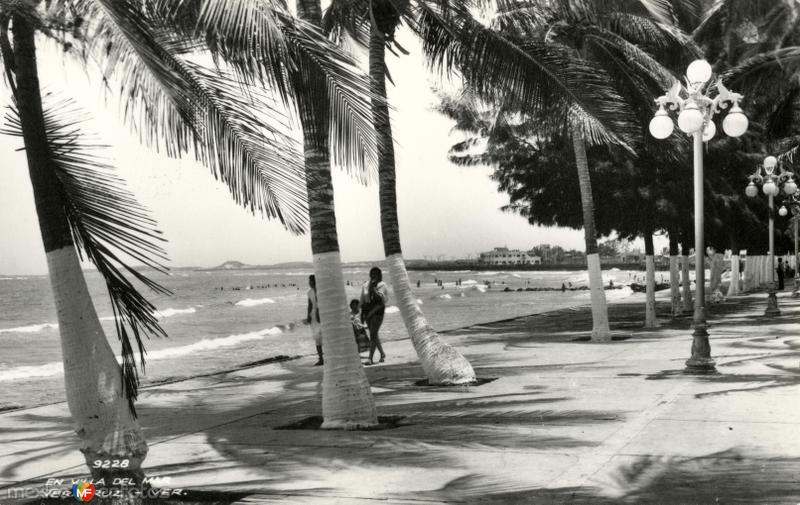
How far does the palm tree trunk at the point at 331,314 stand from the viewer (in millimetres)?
8367

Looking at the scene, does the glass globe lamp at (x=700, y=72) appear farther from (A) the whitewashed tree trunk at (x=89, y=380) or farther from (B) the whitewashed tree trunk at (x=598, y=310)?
(A) the whitewashed tree trunk at (x=89, y=380)

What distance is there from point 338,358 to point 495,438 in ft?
5.78

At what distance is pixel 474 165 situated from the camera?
23344mm

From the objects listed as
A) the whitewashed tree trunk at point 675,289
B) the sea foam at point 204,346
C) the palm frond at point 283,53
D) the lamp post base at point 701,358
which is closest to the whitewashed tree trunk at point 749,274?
the whitewashed tree trunk at point 675,289

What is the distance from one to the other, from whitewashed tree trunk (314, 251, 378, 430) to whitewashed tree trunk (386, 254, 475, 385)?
2987 mm

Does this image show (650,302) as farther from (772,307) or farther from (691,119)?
(691,119)

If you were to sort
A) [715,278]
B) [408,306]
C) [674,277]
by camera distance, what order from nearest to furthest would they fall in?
1. [408,306]
2. [674,277]
3. [715,278]

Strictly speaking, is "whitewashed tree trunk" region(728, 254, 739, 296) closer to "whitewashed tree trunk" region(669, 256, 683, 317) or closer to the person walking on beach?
"whitewashed tree trunk" region(669, 256, 683, 317)

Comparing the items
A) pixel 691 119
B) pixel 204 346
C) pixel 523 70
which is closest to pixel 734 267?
pixel 204 346

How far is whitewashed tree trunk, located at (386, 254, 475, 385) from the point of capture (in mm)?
11398

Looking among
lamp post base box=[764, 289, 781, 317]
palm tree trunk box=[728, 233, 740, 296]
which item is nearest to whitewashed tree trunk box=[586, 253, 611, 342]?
lamp post base box=[764, 289, 781, 317]

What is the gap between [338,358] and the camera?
842 centimetres

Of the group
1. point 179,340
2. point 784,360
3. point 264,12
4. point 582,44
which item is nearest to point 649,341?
point 784,360

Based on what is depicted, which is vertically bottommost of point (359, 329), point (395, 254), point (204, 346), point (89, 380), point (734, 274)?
point (204, 346)
